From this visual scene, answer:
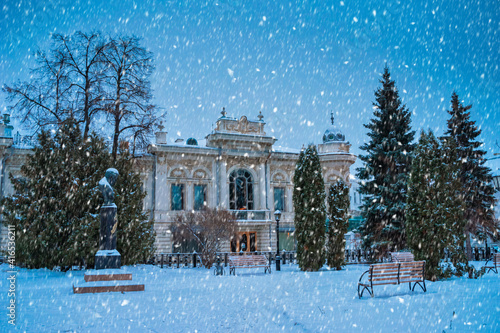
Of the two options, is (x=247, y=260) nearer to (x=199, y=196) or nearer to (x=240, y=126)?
(x=199, y=196)

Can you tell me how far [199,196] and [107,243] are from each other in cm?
1939

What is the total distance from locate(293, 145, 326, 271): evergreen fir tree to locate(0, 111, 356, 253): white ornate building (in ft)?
38.1

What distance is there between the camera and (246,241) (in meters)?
32.8

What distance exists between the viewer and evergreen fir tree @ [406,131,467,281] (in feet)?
45.2

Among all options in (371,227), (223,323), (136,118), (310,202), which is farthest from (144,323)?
(371,227)

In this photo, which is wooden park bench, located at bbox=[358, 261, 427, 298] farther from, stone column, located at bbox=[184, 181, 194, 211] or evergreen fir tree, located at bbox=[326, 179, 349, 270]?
stone column, located at bbox=[184, 181, 194, 211]

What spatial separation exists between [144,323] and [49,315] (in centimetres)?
208

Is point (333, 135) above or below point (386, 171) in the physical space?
above

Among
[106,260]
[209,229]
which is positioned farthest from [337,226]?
[106,260]

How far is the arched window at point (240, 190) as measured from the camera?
3328cm

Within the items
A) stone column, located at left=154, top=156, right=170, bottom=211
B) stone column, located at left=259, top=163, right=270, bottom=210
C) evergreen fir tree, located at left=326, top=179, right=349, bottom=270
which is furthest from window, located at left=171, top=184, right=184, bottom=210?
evergreen fir tree, located at left=326, top=179, right=349, bottom=270

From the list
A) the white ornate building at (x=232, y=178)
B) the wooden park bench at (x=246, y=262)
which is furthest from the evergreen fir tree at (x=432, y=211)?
the white ornate building at (x=232, y=178)

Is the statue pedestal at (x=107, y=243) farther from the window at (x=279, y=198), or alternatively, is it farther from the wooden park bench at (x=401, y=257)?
the window at (x=279, y=198)

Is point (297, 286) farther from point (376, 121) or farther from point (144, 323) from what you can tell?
point (376, 121)
